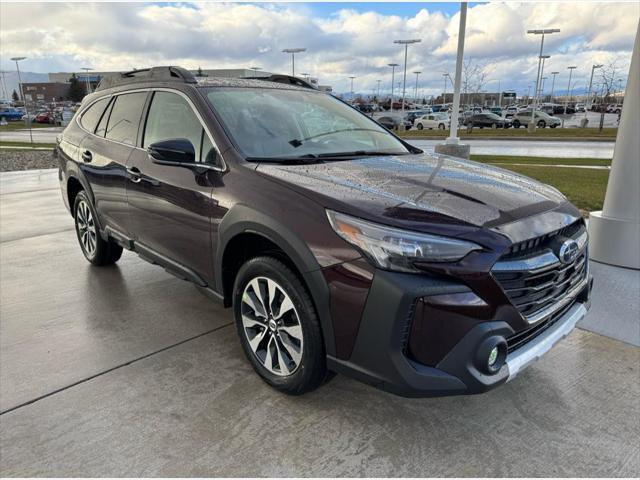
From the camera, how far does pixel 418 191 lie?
250 cm

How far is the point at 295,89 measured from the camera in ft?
13.1

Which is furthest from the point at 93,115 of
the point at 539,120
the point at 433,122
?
the point at 539,120

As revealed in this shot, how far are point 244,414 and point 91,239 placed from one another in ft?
10.4

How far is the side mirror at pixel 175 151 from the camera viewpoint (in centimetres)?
303

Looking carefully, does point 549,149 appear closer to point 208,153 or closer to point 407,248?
point 208,153

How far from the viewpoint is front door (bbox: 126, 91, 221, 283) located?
308cm

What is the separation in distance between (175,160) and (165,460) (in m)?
1.77

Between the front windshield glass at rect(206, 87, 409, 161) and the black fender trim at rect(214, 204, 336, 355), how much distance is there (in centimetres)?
45

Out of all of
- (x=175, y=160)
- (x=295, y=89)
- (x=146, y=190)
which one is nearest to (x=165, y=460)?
(x=175, y=160)

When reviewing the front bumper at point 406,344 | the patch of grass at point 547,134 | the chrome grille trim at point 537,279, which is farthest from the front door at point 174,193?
the patch of grass at point 547,134

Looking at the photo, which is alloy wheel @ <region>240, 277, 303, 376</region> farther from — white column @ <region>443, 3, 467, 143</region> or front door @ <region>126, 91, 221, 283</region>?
white column @ <region>443, 3, 467, 143</region>

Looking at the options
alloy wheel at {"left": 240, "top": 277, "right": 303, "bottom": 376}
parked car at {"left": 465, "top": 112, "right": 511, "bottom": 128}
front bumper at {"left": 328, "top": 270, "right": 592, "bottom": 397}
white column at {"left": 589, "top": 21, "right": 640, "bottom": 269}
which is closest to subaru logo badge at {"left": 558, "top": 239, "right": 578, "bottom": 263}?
front bumper at {"left": 328, "top": 270, "right": 592, "bottom": 397}

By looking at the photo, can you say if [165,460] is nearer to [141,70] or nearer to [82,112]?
[141,70]

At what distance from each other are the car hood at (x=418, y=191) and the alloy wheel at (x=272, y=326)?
61cm
